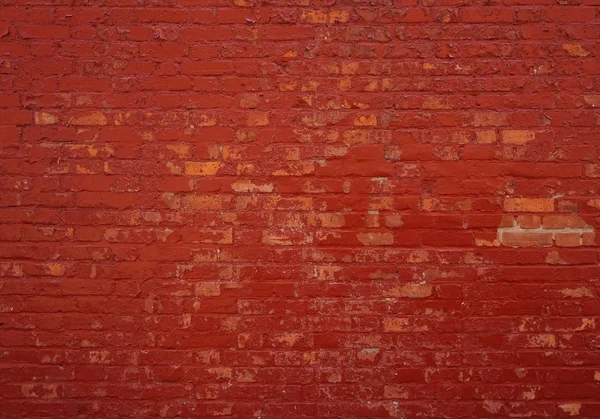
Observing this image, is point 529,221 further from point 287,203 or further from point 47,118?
point 47,118

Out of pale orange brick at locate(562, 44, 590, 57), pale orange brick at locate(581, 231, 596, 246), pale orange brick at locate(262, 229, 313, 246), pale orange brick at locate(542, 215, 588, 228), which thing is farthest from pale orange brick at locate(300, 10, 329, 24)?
pale orange brick at locate(581, 231, 596, 246)

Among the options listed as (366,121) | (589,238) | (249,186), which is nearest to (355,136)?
(366,121)

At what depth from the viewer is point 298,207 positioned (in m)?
2.35

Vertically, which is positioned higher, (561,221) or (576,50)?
(576,50)

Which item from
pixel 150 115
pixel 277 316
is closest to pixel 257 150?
pixel 150 115

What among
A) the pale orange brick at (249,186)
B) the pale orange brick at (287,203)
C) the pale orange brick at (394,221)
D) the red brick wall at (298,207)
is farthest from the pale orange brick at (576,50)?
the pale orange brick at (249,186)

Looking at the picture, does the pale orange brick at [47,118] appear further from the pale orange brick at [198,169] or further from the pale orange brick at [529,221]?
the pale orange brick at [529,221]

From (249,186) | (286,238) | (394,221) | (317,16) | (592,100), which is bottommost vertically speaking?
(286,238)

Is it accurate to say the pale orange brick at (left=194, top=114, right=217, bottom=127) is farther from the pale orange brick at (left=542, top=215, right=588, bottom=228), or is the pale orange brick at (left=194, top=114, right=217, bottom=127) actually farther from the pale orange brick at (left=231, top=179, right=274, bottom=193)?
the pale orange brick at (left=542, top=215, right=588, bottom=228)

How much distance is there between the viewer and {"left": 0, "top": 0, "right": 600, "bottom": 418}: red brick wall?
233 cm

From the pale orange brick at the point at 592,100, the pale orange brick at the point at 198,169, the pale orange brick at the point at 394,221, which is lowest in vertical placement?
the pale orange brick at the point at 394,221

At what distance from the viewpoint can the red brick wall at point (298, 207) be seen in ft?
7.64

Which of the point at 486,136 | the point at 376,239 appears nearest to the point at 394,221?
the point at 376,239

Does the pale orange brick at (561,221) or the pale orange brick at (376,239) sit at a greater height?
the pale orange brick at (561,221)
